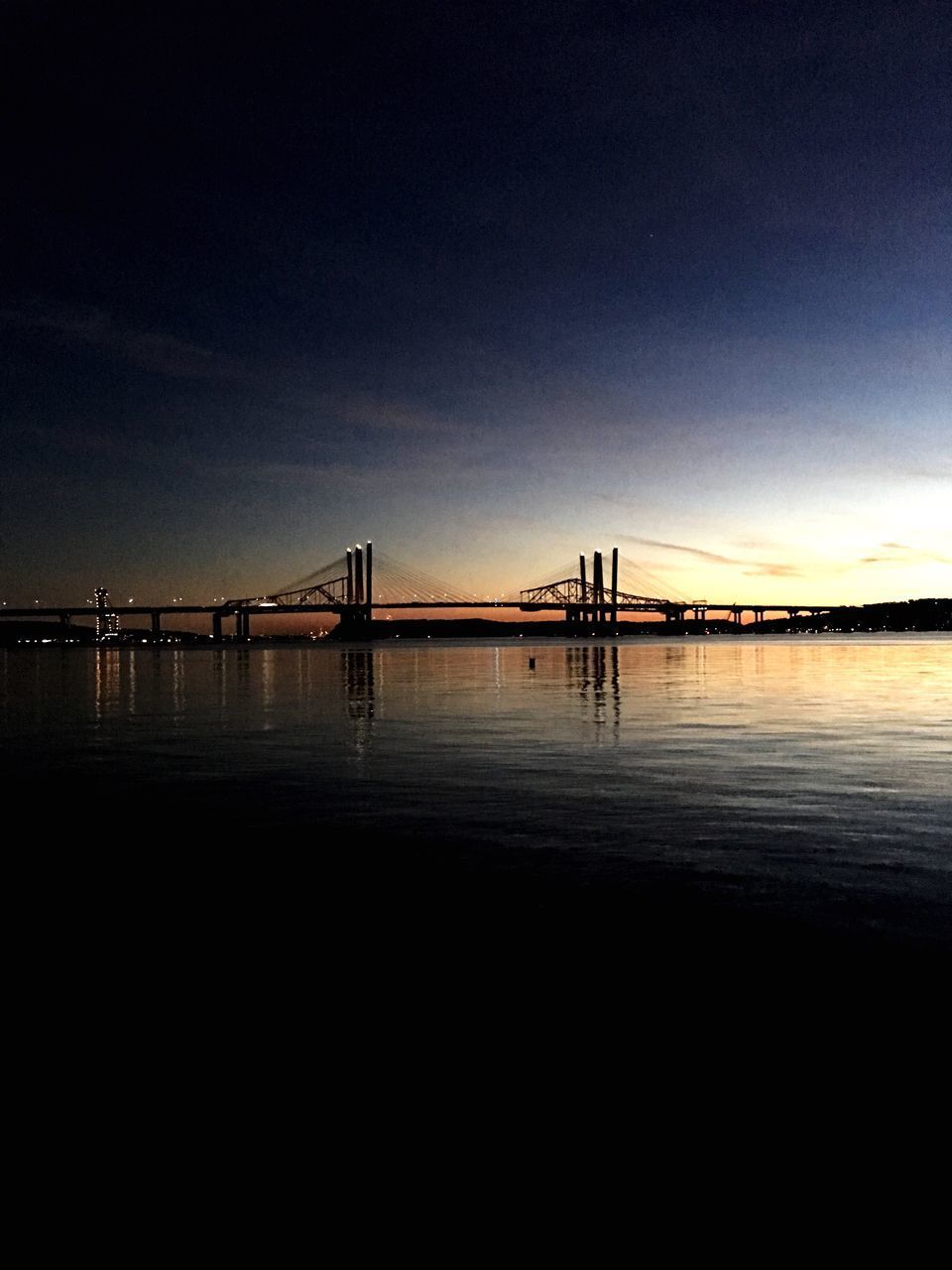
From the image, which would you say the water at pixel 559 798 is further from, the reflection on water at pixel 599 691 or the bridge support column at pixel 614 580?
the bridge support column at pixel 614 580

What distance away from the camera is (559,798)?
11.2 m

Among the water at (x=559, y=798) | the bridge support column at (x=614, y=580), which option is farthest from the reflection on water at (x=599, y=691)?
the bridge support column at (x=614, y=580)

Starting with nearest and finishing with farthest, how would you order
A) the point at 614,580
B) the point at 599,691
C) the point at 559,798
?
the point at 559,798 < the point at 599,691 < the point at 614,580

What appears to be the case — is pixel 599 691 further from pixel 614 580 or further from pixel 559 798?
pixel 614 580

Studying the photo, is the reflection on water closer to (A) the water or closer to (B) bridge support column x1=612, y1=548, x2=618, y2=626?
(A) the water

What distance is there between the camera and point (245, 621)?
150 meters

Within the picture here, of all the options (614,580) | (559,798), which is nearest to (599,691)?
(559,798)

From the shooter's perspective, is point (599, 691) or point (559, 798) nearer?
point (559, 798)

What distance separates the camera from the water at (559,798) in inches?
281

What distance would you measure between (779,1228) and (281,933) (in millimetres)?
3902

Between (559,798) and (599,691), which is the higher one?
(599,691)

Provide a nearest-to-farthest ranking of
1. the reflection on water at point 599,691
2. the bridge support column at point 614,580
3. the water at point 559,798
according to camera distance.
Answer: the water at point 559,798, the reflection on water at point 599,691, the bridge support column at point 614,580

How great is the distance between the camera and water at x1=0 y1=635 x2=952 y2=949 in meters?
7.13

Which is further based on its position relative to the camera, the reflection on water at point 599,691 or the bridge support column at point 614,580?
the bridge support column at point 614,580
